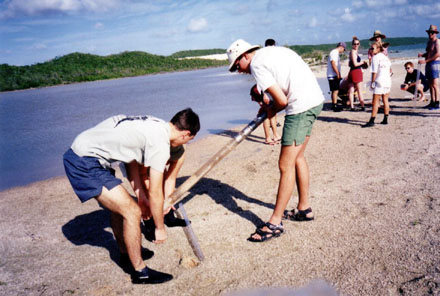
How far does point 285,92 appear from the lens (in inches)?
130

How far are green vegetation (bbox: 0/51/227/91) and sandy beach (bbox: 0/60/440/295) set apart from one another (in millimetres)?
48158

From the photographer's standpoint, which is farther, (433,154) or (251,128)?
(433,154)

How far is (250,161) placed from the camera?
6.52 m

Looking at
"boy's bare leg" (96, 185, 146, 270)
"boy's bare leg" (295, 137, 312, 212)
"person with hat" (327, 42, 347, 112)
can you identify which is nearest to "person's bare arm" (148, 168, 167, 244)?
"boy's bare leg" (96, 185, 146, 270)

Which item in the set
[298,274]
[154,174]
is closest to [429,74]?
[298,274]

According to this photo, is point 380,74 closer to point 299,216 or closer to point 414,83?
point 414,83

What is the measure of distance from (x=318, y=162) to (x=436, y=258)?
318cm

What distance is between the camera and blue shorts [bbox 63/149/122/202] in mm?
2855

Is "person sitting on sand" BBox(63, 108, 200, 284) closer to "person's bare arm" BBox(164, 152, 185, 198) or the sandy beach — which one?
the sandy beach

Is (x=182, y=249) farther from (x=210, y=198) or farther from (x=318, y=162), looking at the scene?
(x=318, y=162)

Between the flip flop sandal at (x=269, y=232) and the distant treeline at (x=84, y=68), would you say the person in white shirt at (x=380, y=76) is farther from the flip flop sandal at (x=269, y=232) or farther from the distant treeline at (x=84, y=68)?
the distant treeline at (x=84, y=68)

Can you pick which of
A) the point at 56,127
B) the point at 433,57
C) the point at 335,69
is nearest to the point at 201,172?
the point at 335,69

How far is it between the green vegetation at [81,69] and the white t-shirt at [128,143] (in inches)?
1966

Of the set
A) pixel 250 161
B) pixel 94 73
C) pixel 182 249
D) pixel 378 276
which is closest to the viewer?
pixel 378 276
